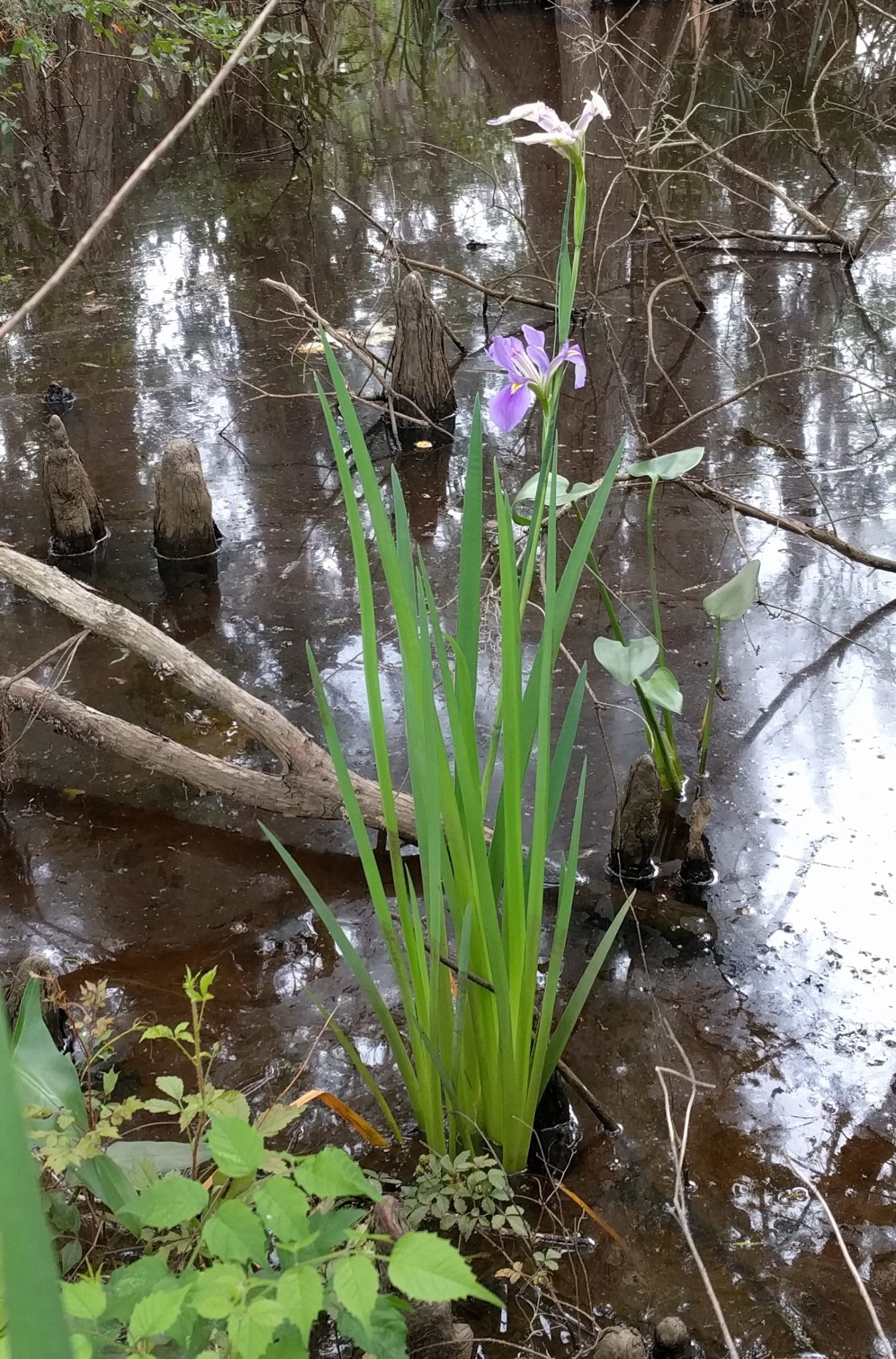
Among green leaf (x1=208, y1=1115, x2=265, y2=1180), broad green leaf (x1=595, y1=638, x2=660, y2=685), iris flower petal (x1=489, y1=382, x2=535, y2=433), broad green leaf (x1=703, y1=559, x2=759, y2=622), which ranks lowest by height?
green leaf (x1=208, y1=1115, x2=265, y2=1180)

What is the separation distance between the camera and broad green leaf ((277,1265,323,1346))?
36.1 inches

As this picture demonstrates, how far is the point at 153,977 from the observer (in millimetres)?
2389

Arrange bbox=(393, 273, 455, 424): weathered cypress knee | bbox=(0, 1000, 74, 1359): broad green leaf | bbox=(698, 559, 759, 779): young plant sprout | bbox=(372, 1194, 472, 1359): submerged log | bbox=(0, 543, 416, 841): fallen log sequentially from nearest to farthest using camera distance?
bbox=(0, 1000, 74, 1359): broad green leaf → bbox=(372, 1194, 472, 1359): submerged log → bbox=(698, 559, 759, 779): young plant sprout → bbox=(0, 543, 416, 841): fallen log → bbox=(393, 273, 455, 424): weathered cypress knee

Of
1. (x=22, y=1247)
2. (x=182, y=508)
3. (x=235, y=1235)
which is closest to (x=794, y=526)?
(x=182, y=508)

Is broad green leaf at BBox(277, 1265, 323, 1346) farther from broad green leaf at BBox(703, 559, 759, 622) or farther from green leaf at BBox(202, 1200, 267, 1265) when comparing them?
broad green leaf at BBox(703, 559, 759, 622)

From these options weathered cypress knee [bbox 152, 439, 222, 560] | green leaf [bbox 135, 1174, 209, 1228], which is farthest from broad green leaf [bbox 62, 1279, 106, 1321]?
weathered cypress knee [bbox 152, 439, 222, 560]

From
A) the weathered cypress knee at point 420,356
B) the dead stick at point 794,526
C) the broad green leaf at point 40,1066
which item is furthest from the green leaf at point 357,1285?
the weathered cypress knee at point 420,356

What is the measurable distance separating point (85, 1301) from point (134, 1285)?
118 millimetres

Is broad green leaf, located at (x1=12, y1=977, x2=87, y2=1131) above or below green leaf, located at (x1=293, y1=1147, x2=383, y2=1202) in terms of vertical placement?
below

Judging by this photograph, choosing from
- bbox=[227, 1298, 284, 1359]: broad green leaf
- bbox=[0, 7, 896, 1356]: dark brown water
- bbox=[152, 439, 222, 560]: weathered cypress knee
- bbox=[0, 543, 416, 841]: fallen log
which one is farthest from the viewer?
bbox=[152, 439, 222, 560]: weathered cypress knee

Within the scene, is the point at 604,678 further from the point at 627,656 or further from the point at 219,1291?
the point at 219,1291

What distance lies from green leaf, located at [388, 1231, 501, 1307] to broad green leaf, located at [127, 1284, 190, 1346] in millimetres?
186

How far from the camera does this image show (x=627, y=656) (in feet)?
7.27

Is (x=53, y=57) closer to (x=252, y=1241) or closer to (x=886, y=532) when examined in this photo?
(x=886, y=532)
